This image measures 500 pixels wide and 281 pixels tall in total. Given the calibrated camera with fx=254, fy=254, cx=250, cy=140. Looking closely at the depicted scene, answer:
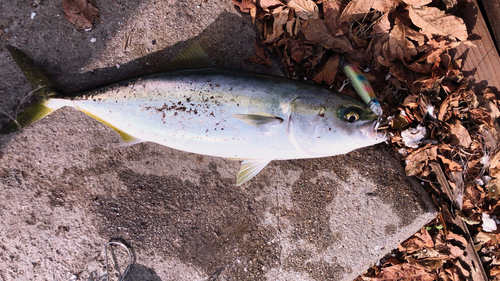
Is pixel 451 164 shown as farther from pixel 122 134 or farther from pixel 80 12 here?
pixel 80 12

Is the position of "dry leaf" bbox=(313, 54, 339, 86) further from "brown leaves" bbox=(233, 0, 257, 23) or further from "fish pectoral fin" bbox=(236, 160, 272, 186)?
"fish pectoral fin" bbox=(236, 160, 272, 186)

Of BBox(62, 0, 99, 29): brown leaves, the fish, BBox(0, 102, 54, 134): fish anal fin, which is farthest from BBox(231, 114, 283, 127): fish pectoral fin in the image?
BBox(0, 102, 54, 134): fish anal fin

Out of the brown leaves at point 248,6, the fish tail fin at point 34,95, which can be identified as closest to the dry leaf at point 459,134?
the brown leaves at point 248,6

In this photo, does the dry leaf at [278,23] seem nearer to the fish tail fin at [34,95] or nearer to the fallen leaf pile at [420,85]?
the fallen leaf pile at [420,85]

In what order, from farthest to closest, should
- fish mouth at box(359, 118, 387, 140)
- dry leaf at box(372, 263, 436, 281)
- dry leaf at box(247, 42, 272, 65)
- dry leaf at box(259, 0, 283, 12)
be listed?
dry leaf at box(372, 263, 436, 281)
dry leaf at box(247, 42, 272, 65)
dry leaf at box(259, 0, 283, 12)
fish mouth at box(359, 118, 387, 140)

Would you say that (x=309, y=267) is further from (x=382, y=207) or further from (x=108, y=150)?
(x=108, y=150)

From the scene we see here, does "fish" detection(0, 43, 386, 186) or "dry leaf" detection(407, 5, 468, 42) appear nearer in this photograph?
"fish" detection(0, 43, 386, 186)

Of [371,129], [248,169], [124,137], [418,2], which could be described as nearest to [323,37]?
[418,2]
